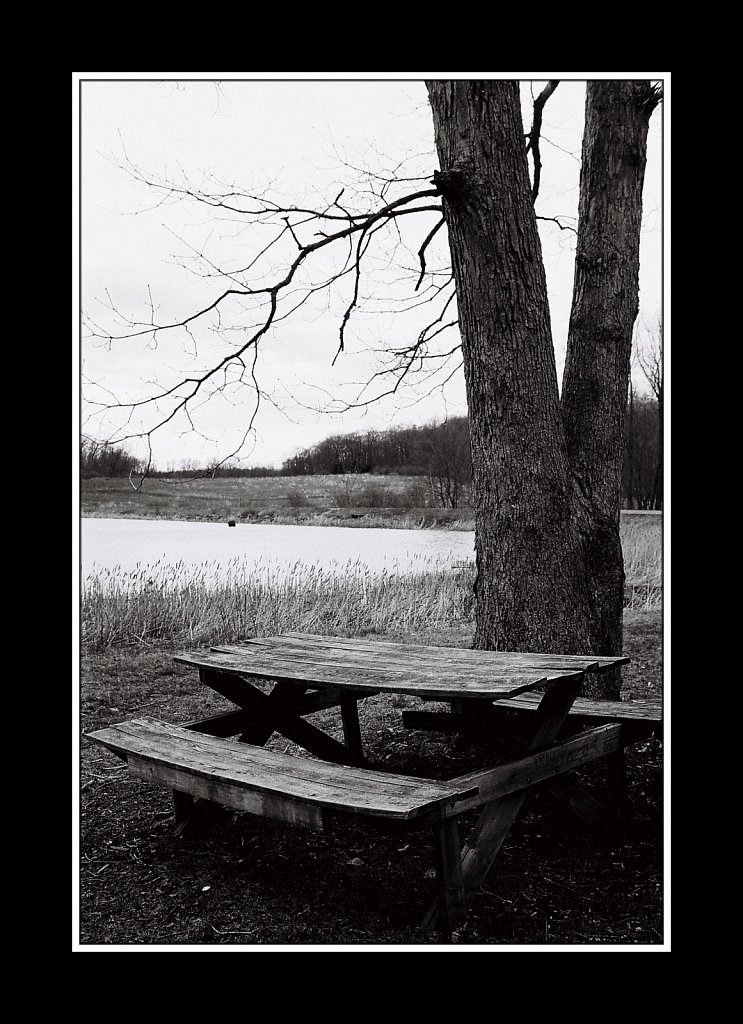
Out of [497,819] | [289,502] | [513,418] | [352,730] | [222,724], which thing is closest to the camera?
[497,819]

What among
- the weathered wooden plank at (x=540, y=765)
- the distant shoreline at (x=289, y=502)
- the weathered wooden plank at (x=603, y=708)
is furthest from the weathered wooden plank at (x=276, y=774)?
the distant shoreline at (x=289, y=502)

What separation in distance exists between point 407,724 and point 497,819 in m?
0.96

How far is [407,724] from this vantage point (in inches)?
159

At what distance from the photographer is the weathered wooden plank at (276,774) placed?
2.64 m

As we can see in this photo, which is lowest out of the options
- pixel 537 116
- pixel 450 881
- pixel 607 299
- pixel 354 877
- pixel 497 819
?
pixel 354 877

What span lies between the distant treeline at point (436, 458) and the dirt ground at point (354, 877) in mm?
2044

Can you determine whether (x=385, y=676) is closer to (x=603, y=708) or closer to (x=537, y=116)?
(x=603, y=708)

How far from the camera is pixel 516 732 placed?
12.8ft

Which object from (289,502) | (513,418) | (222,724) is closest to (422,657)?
(222,724)

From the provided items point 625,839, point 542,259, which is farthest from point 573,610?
point 542,259

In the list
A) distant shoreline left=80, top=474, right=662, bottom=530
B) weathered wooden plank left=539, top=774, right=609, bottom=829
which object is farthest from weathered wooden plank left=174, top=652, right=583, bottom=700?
distant shoreline left=80, top=474, right=662, bottom=530

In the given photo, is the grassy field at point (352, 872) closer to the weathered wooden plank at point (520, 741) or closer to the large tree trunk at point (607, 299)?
the weathered wooden plank at point (520, 741)

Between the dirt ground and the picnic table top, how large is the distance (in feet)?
2.46

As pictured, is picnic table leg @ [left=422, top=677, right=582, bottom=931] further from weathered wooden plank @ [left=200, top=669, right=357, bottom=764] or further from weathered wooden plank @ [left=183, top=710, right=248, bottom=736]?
weathered wooden plank @ [left=183, top=710, right=248, bottom=736]
